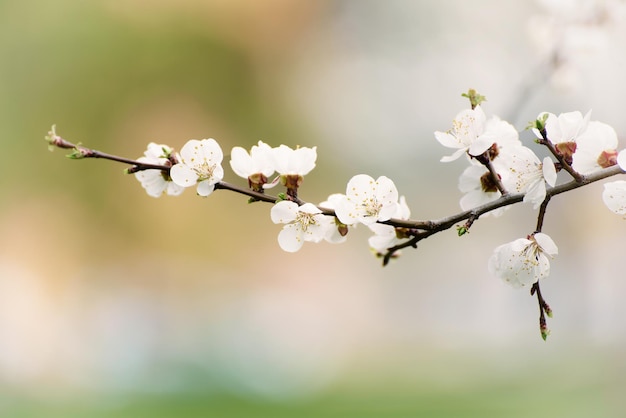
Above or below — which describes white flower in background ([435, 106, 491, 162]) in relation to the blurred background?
below

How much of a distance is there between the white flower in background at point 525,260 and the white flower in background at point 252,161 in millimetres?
175

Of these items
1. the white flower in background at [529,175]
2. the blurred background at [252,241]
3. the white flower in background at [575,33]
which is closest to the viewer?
the white flower in background at [529,175]

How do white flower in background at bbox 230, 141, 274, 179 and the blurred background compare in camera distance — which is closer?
white flower in background at bbox 230, 141, 274, 179

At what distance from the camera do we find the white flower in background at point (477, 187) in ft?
1.60

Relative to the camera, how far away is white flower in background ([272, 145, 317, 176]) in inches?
18.1

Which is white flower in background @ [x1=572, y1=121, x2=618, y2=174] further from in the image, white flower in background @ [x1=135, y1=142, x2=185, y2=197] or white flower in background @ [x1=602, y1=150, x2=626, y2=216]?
white flower in background @ [x1=135, y1=142, x2=185, y2=197]

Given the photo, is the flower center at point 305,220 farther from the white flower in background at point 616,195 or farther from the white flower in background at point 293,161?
the white flower in background at point 616,195

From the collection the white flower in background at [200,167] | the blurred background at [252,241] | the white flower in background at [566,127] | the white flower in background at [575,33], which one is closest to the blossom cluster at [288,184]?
the white flower in background at [200,167]

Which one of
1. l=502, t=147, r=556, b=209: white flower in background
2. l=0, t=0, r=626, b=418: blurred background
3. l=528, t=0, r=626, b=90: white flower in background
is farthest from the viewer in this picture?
l=0, t=0, r=626, b=418: blurred background

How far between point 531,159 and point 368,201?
11 cm

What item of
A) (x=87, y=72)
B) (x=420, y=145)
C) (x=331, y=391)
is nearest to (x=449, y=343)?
(x=331, y=391)

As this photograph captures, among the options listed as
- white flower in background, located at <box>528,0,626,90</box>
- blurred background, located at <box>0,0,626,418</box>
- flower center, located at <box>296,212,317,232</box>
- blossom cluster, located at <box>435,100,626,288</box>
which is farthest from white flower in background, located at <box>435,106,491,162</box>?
blurred background, located at <box>0,0,626,418</box>

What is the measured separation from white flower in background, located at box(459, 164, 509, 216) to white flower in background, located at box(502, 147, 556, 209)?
0.03 metres

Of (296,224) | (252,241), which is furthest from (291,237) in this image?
(252,241)
